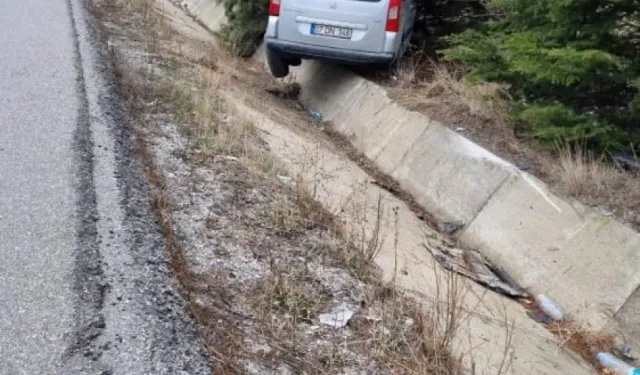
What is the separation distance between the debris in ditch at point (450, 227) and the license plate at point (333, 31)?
3.54 m

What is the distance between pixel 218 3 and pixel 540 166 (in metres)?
12.3

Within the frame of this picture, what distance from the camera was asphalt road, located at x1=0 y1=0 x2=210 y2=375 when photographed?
295 cm

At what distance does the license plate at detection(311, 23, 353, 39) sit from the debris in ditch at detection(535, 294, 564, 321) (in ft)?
16.3

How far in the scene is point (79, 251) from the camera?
3.71 m

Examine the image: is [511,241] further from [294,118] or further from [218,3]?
[218,3]

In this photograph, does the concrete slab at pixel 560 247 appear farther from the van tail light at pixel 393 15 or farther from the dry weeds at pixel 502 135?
the van tail light at pixel 393 15

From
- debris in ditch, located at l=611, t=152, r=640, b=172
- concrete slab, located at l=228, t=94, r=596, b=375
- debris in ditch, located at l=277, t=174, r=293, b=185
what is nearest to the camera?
concrete slab, located at l=228, t=94, r=596, b=375

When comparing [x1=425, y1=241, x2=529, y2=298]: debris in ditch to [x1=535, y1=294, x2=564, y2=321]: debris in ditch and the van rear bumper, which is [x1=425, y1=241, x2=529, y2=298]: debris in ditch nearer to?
[x1=535, y1=294, x2=564, y2=321]: debris in ditch

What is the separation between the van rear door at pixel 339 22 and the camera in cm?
962

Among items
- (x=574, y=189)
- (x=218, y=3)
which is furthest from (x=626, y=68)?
(x=218, y=3)

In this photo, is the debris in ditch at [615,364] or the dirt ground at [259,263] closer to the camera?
the dirt ground at [259,263]

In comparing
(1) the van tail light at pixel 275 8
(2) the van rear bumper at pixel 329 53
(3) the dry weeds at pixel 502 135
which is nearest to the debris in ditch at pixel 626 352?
(3) the dry weeds at pixel 502 135

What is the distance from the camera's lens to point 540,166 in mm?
7113

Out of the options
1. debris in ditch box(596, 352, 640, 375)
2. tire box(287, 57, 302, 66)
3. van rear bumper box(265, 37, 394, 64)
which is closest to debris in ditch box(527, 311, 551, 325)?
debris in ditch box(596, 352, 640, 375)
